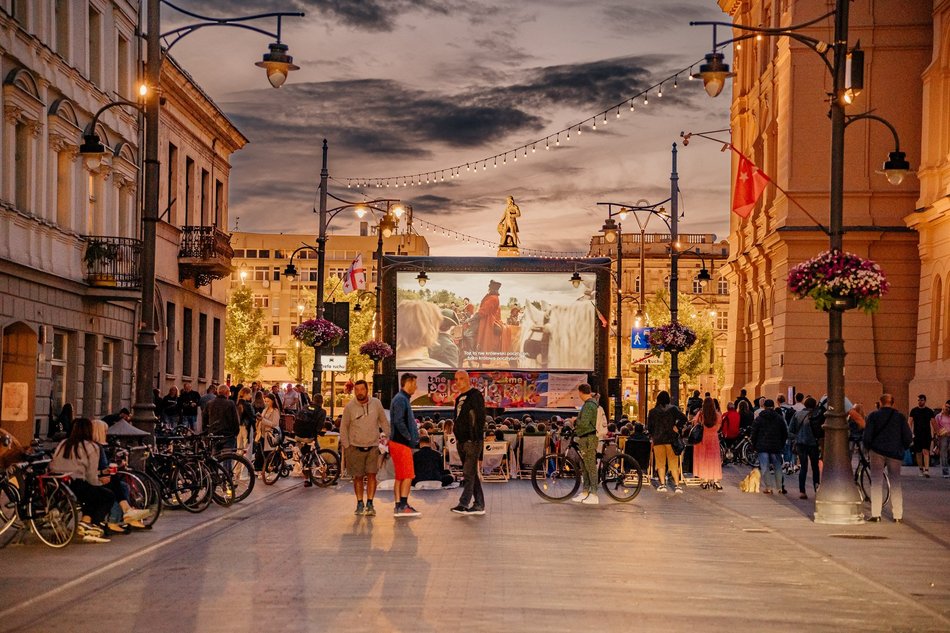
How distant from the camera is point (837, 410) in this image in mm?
20203

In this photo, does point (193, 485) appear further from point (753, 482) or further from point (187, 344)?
point (187, 344)

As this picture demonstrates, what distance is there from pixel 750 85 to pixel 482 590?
4782cm

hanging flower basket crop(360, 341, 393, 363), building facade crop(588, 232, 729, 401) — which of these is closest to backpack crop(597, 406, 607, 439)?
hanging flower basket crop(360, 341, 393, 363)

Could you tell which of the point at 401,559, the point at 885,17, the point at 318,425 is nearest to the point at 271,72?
the point at 318,425

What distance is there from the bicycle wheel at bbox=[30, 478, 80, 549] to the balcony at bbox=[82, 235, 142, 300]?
57.9 ft

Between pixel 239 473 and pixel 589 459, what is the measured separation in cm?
513

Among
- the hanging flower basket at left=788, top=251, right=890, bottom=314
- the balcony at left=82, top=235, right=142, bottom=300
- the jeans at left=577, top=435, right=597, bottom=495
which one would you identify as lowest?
the jeans at left=577, top=435, right=597, bottom=495

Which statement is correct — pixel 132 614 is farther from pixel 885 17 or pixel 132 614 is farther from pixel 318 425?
pixel 885 17

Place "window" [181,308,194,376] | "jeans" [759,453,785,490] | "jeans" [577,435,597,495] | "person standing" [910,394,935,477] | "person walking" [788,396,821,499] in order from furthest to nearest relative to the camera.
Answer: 1. "window" [181,308,194,376]
2. "person standing" [910,394,935,477]
3. "jeans" [759,453,785,490]
4. "person walking" [788,396,821,499]
5. "jeans" [577,435,597,495]

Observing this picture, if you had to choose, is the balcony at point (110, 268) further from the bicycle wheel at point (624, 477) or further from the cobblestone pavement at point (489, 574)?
the cobblestone pavement at point (489, 574)

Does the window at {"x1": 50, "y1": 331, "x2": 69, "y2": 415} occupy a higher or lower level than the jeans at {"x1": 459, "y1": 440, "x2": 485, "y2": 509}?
higher

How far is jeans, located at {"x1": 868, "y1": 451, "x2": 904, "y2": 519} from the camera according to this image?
20453 mm

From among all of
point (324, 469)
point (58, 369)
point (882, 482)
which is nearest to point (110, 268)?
point (58, 369)

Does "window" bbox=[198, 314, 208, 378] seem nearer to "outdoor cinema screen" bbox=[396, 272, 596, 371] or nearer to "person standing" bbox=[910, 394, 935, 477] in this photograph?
"outdoor cinema screen" bbox=[396, 272, 596, 371]
